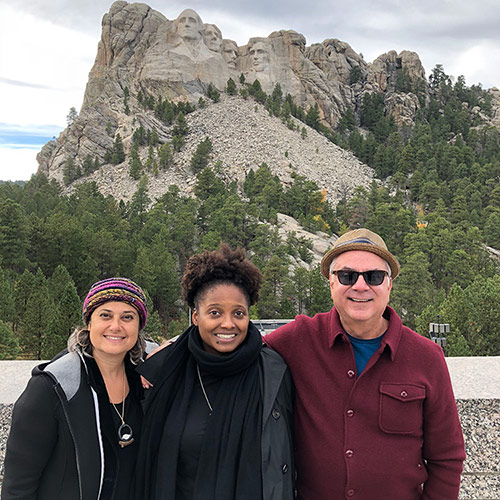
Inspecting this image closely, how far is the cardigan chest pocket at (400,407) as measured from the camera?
7.95 feet

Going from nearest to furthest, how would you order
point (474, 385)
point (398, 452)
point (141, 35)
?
point (398, 452)
point (474, 385)
point (141, 35)

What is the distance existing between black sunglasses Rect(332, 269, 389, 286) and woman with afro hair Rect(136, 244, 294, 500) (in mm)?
472

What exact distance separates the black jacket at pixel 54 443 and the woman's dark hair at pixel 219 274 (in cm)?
76

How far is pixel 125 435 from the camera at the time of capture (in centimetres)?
252

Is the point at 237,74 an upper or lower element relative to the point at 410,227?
upper

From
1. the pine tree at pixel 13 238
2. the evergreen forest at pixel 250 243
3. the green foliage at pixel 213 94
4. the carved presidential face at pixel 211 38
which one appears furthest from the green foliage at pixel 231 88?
the pine tree at pixel 13 238

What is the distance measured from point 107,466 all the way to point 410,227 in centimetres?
4302

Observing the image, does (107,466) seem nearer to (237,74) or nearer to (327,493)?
(327,493)

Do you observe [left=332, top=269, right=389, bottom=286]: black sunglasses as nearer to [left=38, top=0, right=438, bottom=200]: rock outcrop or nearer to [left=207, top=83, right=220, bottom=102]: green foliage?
[left=38, top=0, right=438, bottom=200]: rock outcrop

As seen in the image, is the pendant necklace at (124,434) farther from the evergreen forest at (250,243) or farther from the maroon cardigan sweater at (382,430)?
the evergreen forest at (250,243)

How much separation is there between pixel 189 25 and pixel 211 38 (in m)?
5.15

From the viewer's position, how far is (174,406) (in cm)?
251

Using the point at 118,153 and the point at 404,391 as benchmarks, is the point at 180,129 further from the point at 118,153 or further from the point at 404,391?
the point at 404,391

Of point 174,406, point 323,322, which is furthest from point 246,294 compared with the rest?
point 174,406
